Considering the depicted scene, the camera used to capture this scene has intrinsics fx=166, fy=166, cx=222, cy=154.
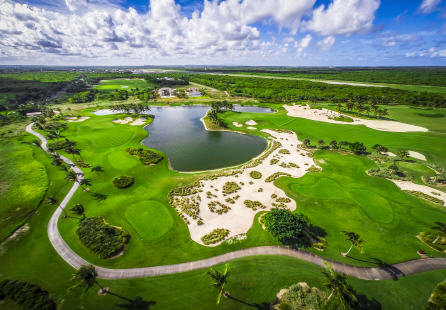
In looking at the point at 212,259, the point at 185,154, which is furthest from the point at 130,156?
the point at 212,259

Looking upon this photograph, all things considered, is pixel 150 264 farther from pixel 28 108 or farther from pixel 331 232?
pixel 28 108

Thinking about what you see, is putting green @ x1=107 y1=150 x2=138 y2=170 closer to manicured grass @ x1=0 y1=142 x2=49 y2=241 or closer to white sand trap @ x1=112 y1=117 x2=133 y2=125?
manicured grass @ x1=0 y1=142 x2=49 y2=241

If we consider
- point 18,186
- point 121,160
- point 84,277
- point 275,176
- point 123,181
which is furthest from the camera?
point 121,160

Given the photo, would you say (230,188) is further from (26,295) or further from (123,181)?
(26,295)

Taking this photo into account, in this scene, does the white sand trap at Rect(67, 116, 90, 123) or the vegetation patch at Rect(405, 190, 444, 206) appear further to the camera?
the white sand trap at Rect(67, 116, 90, 123)

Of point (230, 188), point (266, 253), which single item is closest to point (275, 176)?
point (230, 188)

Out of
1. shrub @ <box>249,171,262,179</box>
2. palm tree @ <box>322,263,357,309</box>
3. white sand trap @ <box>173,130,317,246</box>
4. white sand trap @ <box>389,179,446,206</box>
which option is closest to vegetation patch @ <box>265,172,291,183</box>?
white sand trap @ <box>173,130,317,246</box>

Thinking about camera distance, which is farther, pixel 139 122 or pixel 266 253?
pixel 139 122
